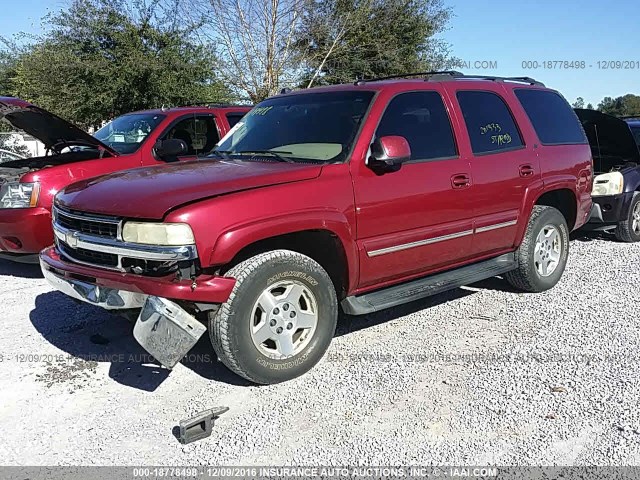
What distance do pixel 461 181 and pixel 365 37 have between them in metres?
17.4

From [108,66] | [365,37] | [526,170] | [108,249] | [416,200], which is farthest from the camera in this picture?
[365,37]

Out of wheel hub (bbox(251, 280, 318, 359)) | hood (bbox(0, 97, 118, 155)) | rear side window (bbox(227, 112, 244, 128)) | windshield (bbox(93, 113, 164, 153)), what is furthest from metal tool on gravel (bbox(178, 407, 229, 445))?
rear side window (bbox(227, 112, 244, 128))

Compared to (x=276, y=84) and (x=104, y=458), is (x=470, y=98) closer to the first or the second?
(x=104, y=458)

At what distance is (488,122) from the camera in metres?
5.32

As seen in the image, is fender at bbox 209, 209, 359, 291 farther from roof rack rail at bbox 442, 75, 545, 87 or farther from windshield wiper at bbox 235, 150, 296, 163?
roof rack rail at bbox 442, 75, 545, 87

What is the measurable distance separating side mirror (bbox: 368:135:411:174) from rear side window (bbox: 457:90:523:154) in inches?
42.8

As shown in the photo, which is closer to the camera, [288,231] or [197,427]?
[197,427]

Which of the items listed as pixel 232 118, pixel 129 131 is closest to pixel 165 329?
pixel 129 131

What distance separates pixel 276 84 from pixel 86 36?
558 cm

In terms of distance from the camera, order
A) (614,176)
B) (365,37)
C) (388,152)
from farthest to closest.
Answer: (365,37) → (614,176) → (388,152)

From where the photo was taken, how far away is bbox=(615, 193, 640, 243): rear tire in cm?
832

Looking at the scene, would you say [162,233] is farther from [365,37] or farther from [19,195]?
[365,37]

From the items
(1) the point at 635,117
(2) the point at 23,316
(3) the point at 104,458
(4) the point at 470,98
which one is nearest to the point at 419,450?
(3) the point at 104,458

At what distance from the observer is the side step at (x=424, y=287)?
4.27m
